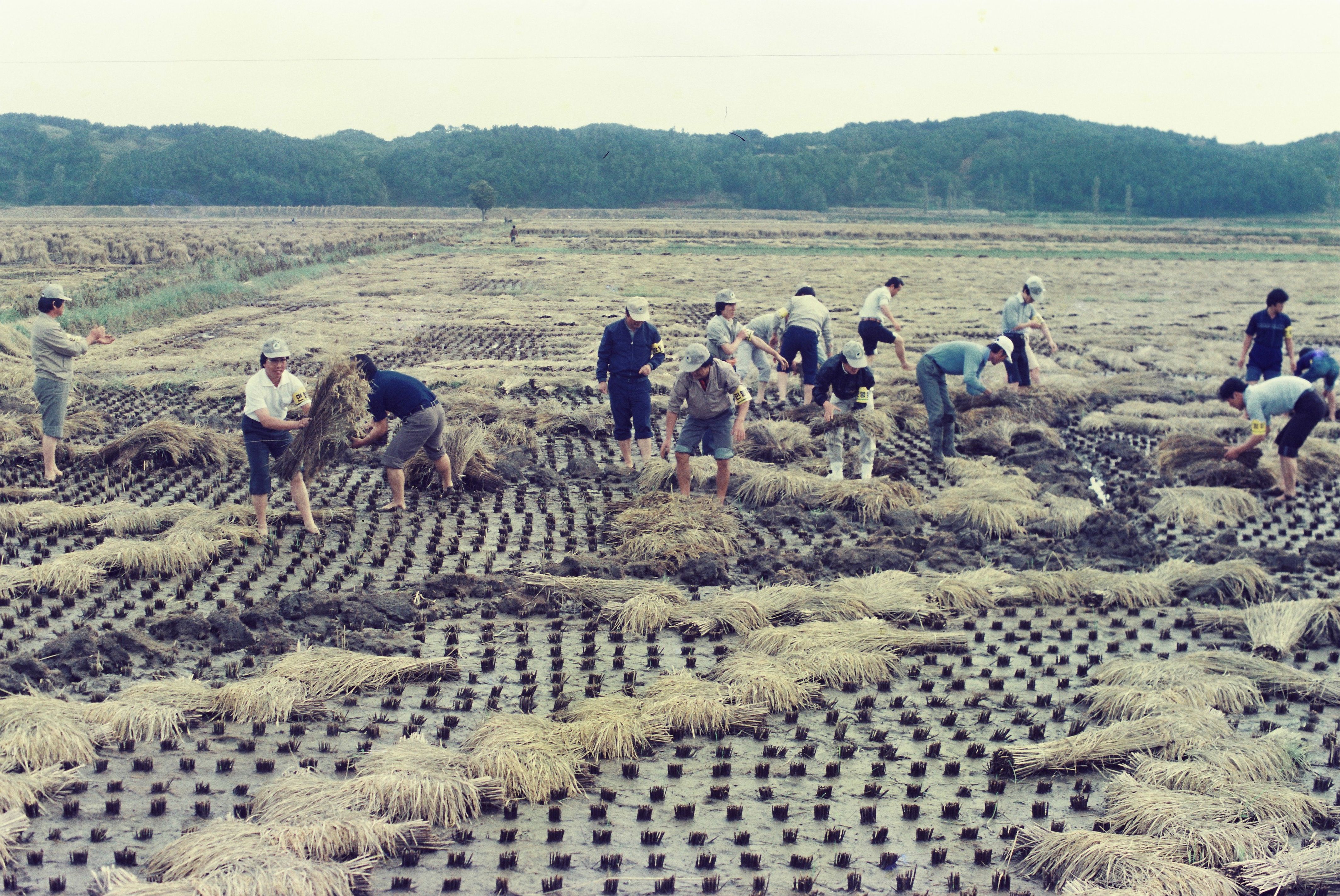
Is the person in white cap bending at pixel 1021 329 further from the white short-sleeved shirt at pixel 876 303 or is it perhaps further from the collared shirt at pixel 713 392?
the collared shirt at pixel 713 392

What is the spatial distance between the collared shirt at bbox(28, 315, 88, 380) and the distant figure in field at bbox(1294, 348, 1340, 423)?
10340 millimetres

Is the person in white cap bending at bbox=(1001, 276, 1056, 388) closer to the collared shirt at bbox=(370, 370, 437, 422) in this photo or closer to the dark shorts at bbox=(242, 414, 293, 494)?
the collared shirt at bbox=(370, 370, 437, 422)

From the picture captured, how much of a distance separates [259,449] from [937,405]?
589cm

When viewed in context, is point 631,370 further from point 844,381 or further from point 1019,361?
point 1019,361

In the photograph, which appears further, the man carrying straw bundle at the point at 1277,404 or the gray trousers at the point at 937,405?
the gray trousers at the point at 937,405

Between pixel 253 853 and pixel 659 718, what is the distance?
1828 millimetres

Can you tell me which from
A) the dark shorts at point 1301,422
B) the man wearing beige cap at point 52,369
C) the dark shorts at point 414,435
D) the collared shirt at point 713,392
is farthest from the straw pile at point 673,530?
the man wearing beige cap at point 52,369

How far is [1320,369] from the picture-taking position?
31.0 ft

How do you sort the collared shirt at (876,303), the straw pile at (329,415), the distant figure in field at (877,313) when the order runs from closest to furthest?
the straw pile at (329,415) < the distant figure in field at (877,313) < the collared shirt at (876,303)

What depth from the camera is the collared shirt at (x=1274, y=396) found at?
27.0ft

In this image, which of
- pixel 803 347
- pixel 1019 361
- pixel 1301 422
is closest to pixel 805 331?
pixel 803 347

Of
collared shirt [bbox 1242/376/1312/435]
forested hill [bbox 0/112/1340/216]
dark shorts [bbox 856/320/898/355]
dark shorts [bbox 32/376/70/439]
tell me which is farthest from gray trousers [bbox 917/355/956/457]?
forested hill [bbox 0/112/1340/216]

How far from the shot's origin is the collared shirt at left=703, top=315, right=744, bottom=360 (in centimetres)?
1047

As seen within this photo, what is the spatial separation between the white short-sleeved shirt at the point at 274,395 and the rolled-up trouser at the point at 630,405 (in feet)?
9.39
